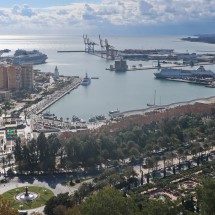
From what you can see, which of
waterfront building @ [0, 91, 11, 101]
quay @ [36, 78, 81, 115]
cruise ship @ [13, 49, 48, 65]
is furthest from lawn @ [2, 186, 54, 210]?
cruise ship @ [13, 49, 48, 65]

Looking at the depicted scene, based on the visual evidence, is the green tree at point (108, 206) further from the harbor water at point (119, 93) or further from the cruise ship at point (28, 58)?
the cruise ship at point (28, 58)

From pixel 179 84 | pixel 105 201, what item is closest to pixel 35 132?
pixel 105 201

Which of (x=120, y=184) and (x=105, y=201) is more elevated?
(x=105, y=201)

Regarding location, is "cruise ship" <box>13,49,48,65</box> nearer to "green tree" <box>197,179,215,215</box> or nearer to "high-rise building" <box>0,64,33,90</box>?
"high-rise building" <box>0,64,33,90</box>

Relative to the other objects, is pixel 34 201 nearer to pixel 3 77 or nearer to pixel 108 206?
pixel 108 206

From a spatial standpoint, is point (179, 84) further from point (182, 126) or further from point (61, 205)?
point (61, 205)

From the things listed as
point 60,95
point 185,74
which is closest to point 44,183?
point 60,95

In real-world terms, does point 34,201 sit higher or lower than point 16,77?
lower

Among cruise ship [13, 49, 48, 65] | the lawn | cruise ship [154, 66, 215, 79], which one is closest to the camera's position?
the lawn
